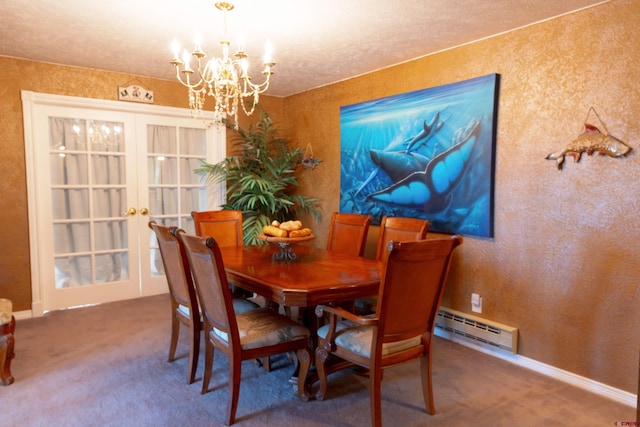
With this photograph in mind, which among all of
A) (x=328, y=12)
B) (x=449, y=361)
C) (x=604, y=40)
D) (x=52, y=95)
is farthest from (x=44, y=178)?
(x=604, y=40)

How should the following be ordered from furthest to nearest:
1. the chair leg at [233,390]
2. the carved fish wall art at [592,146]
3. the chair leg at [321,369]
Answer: the carved fish wall art at [592,146], the chair leg at [321,369], the chair leg at [233,390]

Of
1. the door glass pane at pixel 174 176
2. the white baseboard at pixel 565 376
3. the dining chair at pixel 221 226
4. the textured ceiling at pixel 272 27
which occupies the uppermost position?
the textured ceiling at pixel 272 27

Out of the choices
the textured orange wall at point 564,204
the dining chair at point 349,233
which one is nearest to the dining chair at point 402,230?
the dining chair at point 349,233

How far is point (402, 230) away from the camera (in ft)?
9.70

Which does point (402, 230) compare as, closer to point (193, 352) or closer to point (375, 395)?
point (375, 395)

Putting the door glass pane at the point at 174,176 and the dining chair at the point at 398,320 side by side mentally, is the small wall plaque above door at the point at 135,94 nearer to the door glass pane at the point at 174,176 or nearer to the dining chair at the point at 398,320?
the door glass pane at the point at 174,176

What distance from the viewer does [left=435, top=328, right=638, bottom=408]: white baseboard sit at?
2.30 m

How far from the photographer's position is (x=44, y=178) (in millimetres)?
3750

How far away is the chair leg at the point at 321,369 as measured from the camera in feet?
7.11

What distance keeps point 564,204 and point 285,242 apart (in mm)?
1728

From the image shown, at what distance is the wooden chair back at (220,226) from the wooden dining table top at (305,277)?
51 cm

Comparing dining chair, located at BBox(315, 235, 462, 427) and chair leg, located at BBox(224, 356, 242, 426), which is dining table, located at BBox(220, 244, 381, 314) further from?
chair leg, located at BBox(224, 356, 242, 426)

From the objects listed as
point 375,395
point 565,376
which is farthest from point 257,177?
point 565,376

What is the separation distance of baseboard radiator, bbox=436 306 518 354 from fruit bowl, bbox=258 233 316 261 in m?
1.35
